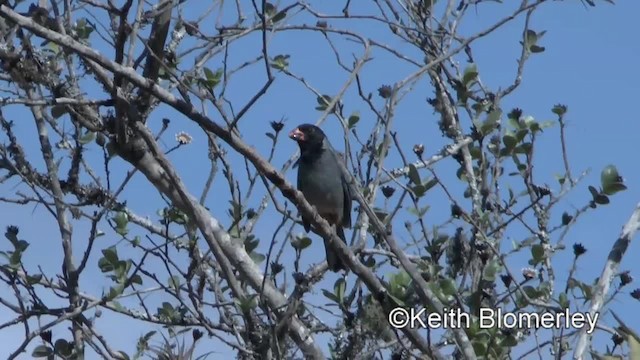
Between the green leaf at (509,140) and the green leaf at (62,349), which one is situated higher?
the green leaf at (509,140)

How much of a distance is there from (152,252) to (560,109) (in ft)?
6.18

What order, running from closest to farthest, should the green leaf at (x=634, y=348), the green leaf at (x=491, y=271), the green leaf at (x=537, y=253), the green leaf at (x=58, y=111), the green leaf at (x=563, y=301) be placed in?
1. the green leaf at (x=634, y=348)
2. the green leaf at (x=563, y=301)
3. the green leaf at (x=491, y=271)
4. the green leaf at (x=537, y=253)
5. the green leaf at (x=58, y=111)

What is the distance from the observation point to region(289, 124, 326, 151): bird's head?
894 centimetres

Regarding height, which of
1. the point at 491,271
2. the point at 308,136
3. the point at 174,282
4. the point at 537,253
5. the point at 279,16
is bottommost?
the point at 491,271

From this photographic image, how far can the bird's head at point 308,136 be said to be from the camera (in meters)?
8.94

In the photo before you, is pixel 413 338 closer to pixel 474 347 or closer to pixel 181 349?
pixel 474 347

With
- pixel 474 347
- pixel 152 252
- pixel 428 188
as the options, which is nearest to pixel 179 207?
pixel 152 252

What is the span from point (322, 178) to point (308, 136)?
29 cm

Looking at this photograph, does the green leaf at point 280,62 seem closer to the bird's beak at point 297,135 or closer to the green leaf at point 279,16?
the green leaf at point 279,16

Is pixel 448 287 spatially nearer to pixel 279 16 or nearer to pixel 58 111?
pixel 279 16

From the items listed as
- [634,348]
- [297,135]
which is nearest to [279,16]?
[634,348]

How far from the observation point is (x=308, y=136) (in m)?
9.05

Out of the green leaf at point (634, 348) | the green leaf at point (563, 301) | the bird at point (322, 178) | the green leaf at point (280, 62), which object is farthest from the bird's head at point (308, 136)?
the green leaf at point (634, 348)

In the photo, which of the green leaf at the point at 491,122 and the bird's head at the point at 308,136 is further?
the bird's head at the point at 308,136
